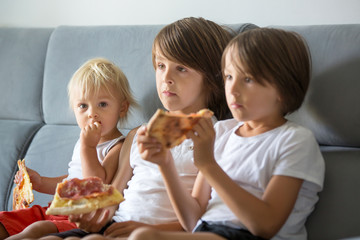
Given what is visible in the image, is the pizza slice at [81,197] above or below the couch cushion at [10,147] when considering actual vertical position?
above

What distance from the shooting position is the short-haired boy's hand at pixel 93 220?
5.04 ft

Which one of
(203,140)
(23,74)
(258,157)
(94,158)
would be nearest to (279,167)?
(258,157)

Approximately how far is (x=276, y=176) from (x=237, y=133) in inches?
9.5

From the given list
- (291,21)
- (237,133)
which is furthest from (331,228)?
(291,21)

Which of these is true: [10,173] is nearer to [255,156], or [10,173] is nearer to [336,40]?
[255,156]

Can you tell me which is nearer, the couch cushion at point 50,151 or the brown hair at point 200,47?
the brown hair at point 200,47

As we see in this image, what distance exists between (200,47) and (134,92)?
388 mm

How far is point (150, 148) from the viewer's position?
137 cm

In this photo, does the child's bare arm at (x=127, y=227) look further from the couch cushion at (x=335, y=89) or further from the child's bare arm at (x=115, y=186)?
the couch cushion at (x=335, y=89)

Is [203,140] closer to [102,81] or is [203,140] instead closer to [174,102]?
[174,102]

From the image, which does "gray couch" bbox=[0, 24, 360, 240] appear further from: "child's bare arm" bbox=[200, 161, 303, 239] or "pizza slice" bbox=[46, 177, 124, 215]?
"pizza slice" bbox=[46, 177, 124, 215]

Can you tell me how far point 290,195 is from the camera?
1331 millimetres

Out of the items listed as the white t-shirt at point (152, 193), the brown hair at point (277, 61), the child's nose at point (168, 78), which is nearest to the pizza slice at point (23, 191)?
the white t-shirt at point (152, 193)

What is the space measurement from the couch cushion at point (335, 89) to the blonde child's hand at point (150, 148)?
1.62ft
